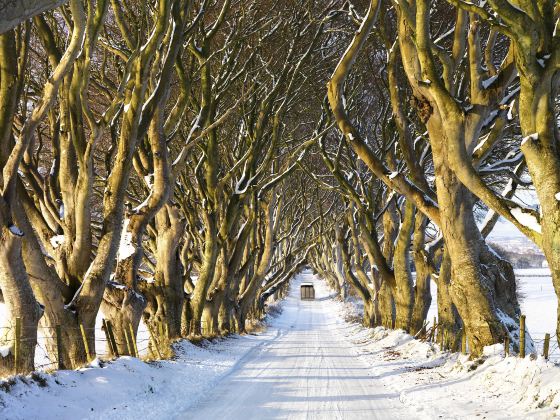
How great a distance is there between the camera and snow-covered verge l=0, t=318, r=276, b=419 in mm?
5445

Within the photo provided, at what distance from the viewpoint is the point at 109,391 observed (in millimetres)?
6691

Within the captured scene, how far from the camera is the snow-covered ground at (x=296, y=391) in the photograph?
585 cm

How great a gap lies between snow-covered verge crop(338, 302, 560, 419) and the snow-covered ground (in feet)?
0.05

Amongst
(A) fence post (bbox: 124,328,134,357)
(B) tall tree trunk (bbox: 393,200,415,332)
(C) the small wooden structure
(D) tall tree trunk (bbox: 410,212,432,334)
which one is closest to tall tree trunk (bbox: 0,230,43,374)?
(A) fence post (bbox: 124,328,134,357)

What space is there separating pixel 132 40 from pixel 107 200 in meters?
3.11

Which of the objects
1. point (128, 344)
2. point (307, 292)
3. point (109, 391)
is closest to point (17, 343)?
point (109, 391)

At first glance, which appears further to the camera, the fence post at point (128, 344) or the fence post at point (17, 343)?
the fence post at point (128, 344)

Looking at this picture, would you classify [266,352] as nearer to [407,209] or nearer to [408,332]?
[408,332]

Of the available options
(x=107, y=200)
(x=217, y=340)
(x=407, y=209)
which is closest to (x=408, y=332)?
(x=407, y=209)

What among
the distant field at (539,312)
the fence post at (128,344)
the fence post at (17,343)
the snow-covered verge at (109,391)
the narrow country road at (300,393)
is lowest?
the distant field at (539,312)

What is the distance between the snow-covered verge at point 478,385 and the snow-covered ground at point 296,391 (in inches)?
0.6

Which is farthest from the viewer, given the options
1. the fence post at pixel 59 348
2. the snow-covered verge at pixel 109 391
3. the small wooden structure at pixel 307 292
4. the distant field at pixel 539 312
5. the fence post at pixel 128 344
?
the small wooden structure at pixel 307 292

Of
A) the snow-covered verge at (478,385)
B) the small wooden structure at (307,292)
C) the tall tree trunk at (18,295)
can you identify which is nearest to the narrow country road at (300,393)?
the snow-covered verge at (478,385)

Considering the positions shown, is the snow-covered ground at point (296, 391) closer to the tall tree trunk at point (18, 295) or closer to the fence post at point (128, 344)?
the fence post at point (128, 344)
